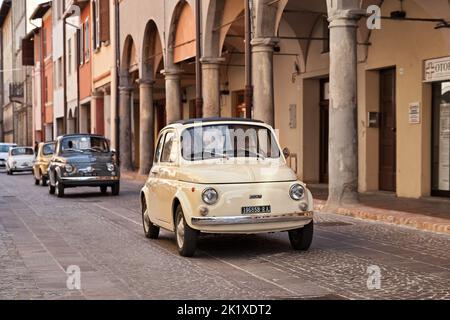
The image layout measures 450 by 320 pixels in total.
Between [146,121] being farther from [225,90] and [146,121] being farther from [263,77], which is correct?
[263,77]

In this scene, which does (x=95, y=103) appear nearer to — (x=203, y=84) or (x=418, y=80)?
(x=203, y=84)

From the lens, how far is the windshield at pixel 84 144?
22.2 metres

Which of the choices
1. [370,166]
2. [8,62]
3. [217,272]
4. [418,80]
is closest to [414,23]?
[418,80]

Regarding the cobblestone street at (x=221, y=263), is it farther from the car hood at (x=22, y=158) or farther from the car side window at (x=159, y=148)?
the car hood at (x=22, y=158)

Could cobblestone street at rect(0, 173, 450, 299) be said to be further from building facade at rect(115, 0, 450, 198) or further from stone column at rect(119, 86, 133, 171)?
stone column at rect(119, 86, 133, 171)

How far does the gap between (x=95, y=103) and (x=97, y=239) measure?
103ft

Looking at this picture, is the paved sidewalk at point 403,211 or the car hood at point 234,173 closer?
the car hood at point 234,173

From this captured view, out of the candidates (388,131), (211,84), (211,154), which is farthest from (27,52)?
(211,154)

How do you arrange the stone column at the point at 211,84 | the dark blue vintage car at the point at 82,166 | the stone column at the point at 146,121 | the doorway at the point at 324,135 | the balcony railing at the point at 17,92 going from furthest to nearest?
the balcony railing at the point at 17,92 < the stone column at the point at 146,121 < the doorway at the point at 324,135 < the stone column at the point at 211,84 < the dark blue vintage car at the point at 82,166

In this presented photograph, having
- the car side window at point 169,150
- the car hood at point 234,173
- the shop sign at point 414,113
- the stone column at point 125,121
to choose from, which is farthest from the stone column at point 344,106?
the stone column at point 125,121

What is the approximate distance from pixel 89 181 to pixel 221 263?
41.0 feet

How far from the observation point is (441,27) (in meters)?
16.4

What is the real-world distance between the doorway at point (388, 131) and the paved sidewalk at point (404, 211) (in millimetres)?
1062

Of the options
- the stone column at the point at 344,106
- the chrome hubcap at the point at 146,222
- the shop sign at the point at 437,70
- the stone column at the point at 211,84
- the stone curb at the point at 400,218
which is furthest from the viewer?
the stone column at the point at 211,84
